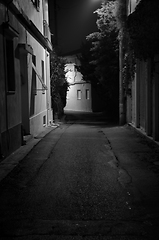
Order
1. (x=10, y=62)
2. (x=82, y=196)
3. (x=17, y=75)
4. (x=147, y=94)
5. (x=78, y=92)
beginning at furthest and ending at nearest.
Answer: (x=78, y=92)
(x=147, y=94)
(x=17, y=75)
(x=10, y=62)
(x=82, y=196)

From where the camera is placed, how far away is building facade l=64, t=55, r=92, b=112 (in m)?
36.9

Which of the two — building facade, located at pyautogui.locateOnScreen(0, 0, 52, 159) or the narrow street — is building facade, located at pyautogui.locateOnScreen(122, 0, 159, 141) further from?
building facade, located at pyautogui.locateOnScreen(0, 0, 52, 159)

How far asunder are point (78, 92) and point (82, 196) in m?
34.7

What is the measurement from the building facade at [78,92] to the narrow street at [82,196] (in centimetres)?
2756

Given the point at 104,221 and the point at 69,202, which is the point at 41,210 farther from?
the point at 104,221

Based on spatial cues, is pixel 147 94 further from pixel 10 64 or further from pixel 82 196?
pixel 82 196

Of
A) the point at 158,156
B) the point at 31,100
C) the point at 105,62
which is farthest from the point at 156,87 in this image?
the point at 105,62

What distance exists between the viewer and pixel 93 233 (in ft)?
13.1

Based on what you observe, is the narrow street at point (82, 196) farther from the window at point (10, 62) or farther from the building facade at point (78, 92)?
the building facade at point (78, 92)

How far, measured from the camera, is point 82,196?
17.9 feet

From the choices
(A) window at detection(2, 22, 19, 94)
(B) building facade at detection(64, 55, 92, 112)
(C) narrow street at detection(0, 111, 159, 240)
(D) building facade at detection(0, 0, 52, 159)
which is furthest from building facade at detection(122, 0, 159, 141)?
(B) building facade at detection(64, 55, 92, 112)

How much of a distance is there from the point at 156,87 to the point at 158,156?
2871mm

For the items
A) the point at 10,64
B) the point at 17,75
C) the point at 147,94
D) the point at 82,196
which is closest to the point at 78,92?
the point at 147,94

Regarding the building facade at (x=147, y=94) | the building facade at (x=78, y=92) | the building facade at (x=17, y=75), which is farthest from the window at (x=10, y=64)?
the building facade at (x=78, y=92)
